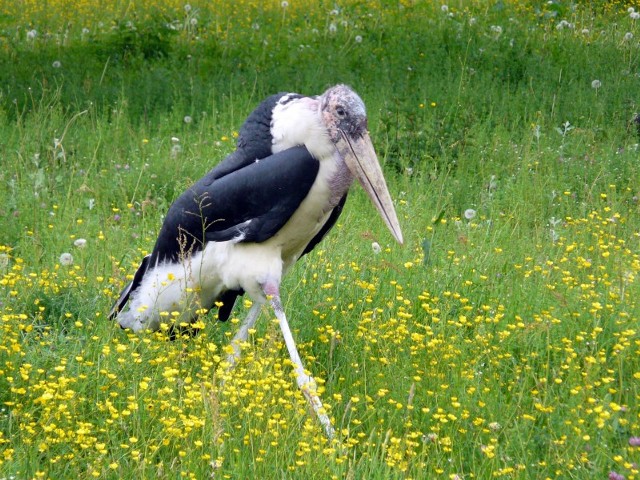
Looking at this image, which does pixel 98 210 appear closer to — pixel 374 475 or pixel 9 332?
pixel 9 332

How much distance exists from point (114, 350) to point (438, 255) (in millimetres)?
1978

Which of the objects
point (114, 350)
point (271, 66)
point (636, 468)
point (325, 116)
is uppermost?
point (325, 116)

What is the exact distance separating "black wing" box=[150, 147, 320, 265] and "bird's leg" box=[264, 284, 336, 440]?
240 millimetres

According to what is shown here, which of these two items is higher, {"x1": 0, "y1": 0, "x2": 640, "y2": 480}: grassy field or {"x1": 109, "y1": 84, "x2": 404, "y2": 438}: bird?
{"x1": 109, "y1": 84, "x2": 404, "y2": 438}: bird

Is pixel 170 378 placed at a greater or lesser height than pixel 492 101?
greater

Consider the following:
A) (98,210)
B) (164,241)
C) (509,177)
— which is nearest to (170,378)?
(164,241)

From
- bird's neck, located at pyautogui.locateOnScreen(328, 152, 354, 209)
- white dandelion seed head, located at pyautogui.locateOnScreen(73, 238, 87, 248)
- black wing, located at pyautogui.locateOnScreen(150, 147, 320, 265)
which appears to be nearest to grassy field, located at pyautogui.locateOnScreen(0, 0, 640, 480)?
white dandelion seed head, located at pyautogui.locateOnScreen(73, 238, 87, 248)

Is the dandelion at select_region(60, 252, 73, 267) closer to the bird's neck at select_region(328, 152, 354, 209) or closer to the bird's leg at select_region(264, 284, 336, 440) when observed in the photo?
the bird's leg at select_region(264, 284, 336, 440)

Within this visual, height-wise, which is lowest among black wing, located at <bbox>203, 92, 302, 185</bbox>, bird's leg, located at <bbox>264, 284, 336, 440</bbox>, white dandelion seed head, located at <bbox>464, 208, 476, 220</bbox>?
white dandelion seed head, located at <bbox>464, 208, 476, 220</bbox>

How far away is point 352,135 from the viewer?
421 centimetres

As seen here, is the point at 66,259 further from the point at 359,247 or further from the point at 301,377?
the point at 301,377

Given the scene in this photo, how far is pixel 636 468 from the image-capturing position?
3.31m

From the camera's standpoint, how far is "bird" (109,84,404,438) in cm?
417

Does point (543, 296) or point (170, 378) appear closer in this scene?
point (170, 378)
